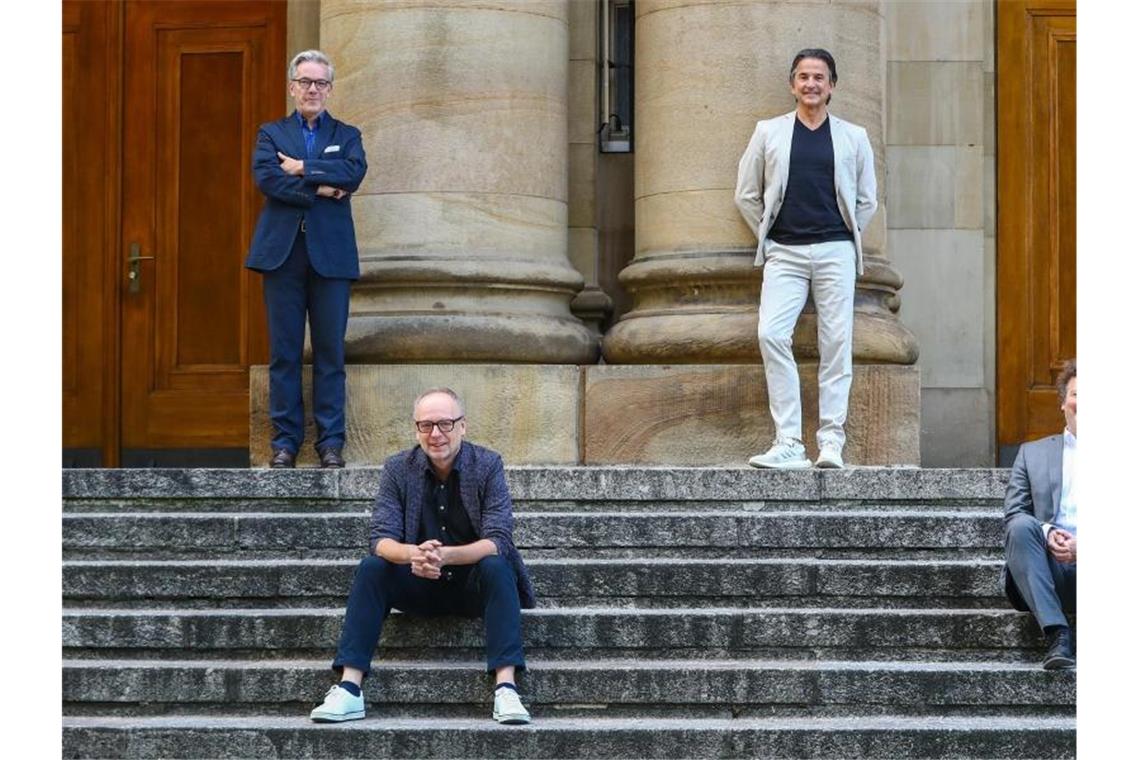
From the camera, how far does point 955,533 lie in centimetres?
862

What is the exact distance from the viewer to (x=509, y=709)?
737cm

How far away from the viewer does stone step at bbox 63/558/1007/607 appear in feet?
27.1

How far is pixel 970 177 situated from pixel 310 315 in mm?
4087

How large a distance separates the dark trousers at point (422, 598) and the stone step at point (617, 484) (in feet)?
4.69

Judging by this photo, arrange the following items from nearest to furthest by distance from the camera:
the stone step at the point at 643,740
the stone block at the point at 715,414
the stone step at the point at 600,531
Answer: the stone step at the point at 643,740 → the stone step at the point at 600,531 → the stone block at the point at 715,414

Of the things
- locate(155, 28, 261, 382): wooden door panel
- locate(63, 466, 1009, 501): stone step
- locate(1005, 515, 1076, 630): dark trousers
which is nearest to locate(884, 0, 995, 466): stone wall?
locate(63, 466, 1009, 501): stone step

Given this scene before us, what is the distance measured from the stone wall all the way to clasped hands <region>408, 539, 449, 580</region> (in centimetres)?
503

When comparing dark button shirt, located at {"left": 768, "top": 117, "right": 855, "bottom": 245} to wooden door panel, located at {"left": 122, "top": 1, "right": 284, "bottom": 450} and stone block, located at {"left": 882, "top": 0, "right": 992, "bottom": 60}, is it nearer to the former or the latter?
stone block, located at {"left": 882, "top": 0, "right": 992, "bottom": 60}

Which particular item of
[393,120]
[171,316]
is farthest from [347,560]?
[171,316]

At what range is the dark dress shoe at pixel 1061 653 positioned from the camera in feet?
24.7

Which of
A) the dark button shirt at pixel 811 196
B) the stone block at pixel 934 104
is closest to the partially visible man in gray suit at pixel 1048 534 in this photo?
the dark button shirt at pixel 811 196

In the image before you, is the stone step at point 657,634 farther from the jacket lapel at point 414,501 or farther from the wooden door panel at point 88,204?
the wooden door panel at point 88,204

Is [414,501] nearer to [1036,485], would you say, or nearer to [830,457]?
[1036,485]

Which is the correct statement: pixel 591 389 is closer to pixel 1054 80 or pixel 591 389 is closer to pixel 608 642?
pixel 608 642
